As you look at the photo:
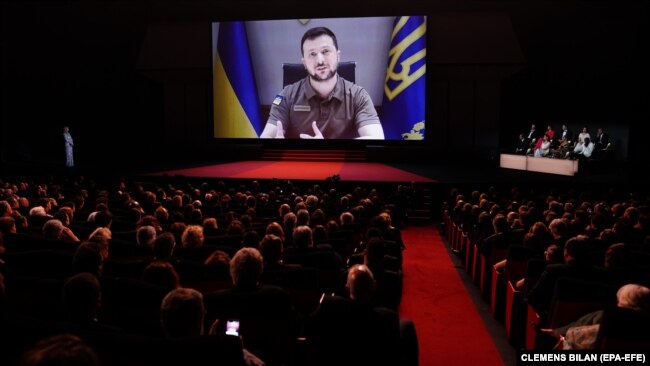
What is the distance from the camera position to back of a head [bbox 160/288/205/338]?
2061 millimetres

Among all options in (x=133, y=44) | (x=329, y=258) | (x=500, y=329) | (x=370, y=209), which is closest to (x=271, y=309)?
(x=329, y=258)

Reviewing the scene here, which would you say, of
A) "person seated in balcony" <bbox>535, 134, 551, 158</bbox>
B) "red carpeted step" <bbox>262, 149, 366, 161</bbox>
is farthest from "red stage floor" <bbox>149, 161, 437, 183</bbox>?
"person seated in balcony" <bbox>535, 134, 551, 158</bbox>

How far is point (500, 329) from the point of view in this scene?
4.80 m

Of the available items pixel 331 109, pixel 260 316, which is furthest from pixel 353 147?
pixel 260 316

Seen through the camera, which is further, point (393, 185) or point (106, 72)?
point (106, 72)

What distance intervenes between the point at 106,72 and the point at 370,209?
14377 mm

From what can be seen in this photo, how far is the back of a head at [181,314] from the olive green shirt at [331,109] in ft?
46.2

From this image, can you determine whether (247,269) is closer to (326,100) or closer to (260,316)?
(260,316)

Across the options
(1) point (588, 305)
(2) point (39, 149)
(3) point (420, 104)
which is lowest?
(1) point (588, 305)

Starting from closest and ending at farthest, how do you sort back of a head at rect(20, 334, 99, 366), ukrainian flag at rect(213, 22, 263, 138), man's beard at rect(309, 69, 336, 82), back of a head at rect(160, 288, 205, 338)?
back of a head at rect(20, 334, 99, 366)
back of a head at rect(160, 288, 205, 338)
man's beard at rect(309, 69, 336, 82)
ukrainian flag at rect(213, 22, 263, 138)

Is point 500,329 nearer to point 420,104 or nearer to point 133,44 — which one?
point 420,104

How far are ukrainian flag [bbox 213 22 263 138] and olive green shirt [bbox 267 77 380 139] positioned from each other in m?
1.12

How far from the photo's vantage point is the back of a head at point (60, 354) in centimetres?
127

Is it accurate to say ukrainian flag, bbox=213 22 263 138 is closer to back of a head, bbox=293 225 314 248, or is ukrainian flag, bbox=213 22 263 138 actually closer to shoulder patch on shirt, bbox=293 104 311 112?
shoulder patch on shirt, bbox=293 104 311 112
